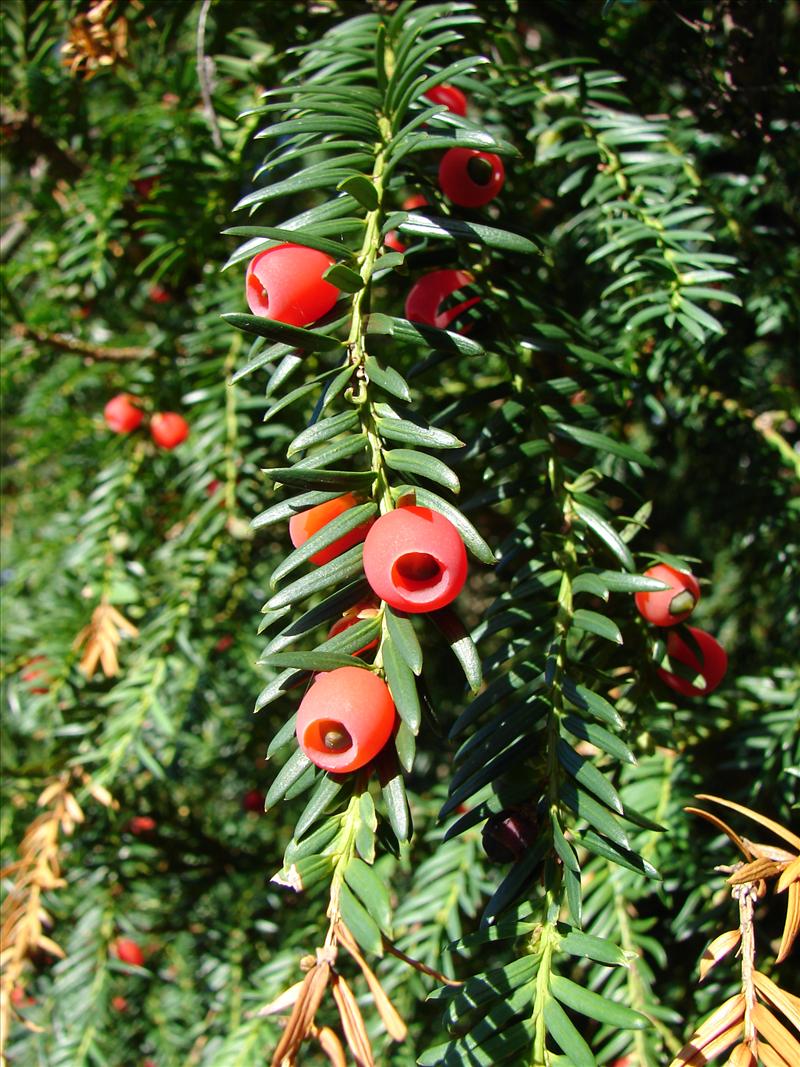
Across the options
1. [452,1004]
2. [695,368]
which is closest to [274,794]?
[452,1004]

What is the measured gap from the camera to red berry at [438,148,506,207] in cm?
60

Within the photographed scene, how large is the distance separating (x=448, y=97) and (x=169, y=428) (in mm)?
511

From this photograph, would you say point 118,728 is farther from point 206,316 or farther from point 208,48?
point 208,48

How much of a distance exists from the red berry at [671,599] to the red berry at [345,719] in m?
0.23

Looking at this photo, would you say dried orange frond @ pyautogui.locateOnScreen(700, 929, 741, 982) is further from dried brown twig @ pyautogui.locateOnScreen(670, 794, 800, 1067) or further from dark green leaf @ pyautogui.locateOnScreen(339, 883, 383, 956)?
dark green leaf @ pyautogui.locateOnScreen(339, 883, 383, 956)

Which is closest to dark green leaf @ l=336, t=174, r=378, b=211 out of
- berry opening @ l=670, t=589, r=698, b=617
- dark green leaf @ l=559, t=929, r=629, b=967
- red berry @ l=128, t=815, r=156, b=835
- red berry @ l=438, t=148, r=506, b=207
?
red berry @ l=438, t=148, r=506, b=207

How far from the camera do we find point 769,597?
1071 mm

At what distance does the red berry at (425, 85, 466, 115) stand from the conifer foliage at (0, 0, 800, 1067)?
0.05 m

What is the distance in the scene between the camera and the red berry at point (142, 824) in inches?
42.0

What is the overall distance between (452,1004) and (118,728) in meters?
0.52

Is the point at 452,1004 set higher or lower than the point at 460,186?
lower

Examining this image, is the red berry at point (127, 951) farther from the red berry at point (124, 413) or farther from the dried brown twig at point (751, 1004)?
the dried brown twig at point (751, 1004)

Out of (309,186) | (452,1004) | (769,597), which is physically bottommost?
(769,597)

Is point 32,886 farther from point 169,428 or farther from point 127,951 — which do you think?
point 169,428
